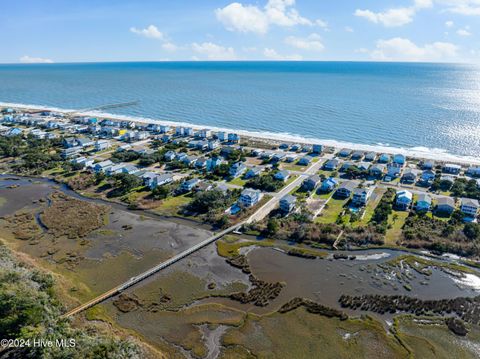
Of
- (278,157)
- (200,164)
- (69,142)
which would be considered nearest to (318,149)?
(278,157)

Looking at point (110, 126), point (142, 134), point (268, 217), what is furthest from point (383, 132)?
point (110, 126)

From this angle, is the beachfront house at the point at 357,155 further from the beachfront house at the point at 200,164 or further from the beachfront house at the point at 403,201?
the beachfront house at the point at 200,164

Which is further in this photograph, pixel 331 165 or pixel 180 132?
pixel 180 132

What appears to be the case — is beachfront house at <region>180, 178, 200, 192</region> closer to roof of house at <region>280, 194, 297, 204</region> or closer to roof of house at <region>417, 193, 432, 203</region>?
roof of house at <region>280, 194, 297, 204</region>

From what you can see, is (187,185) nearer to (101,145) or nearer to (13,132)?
(101,145)

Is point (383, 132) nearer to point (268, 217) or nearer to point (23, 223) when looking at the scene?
point (268, 217)

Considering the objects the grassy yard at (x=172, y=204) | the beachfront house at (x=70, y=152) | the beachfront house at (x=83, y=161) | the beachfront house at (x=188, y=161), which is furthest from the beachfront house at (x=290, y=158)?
the beachfront house at (x=70, y=152)
